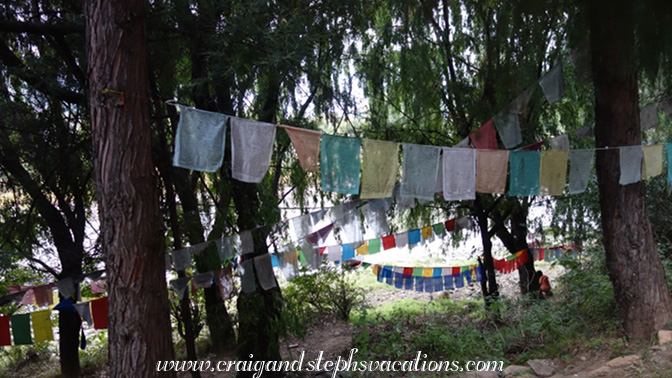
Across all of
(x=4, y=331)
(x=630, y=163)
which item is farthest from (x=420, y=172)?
(x=4, y=331)

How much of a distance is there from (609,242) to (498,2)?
3.06m

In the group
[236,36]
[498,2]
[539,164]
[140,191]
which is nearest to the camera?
[140,191]

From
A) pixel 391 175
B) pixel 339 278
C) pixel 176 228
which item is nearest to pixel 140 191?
pixel 176 228

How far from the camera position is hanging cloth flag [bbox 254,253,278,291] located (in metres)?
5.87

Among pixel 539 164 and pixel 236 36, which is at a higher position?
pixel 236 36

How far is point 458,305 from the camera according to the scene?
34.4 feet

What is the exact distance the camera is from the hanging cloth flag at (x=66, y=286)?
19.2 feet

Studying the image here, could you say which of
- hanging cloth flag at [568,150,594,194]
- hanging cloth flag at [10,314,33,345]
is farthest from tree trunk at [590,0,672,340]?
hanging cloth flag at [10,314,33,345]

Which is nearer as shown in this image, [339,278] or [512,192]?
[512,192]

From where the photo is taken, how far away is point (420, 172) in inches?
208

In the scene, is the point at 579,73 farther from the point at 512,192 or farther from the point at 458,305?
the point at 458,305

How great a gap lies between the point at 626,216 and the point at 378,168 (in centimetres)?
264

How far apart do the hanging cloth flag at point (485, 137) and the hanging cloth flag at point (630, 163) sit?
4.40 feet

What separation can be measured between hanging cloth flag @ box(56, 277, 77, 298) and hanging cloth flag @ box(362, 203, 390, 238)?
12.2 feet
